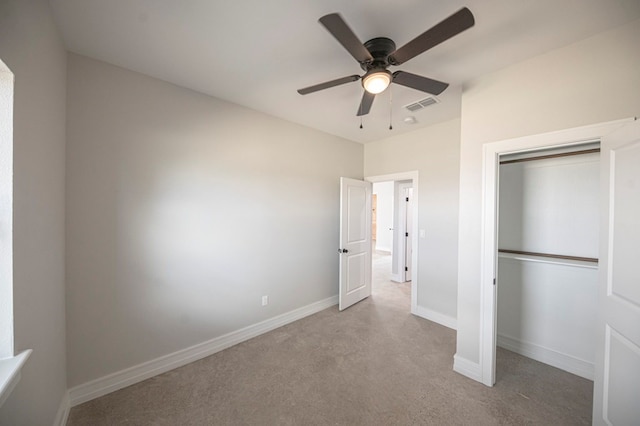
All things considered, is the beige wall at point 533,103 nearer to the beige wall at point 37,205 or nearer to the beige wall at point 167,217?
the beige wall at point 167,217

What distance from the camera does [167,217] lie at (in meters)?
2.24

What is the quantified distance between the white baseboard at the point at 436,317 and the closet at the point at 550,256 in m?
0.52

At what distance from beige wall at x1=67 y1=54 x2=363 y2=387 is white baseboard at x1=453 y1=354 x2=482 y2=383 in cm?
195

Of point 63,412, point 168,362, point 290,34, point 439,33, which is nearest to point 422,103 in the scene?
point 439,33

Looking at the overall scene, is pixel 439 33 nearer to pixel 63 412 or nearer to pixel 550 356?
pixel 550 356

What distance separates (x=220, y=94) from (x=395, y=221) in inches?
167

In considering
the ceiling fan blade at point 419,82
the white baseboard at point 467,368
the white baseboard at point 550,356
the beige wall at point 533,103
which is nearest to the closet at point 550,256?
the white baseboard at point 550,356

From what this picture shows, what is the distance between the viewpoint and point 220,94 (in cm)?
248

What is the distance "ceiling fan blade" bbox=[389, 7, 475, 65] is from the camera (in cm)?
108

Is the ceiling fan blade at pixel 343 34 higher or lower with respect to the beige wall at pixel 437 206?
higher

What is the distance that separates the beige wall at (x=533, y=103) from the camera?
1534 mm

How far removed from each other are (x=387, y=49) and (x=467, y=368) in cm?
272

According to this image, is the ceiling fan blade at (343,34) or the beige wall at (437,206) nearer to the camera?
the ceiling fan blade at (343,34)

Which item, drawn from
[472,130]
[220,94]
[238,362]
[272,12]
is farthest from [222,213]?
[472,130]
